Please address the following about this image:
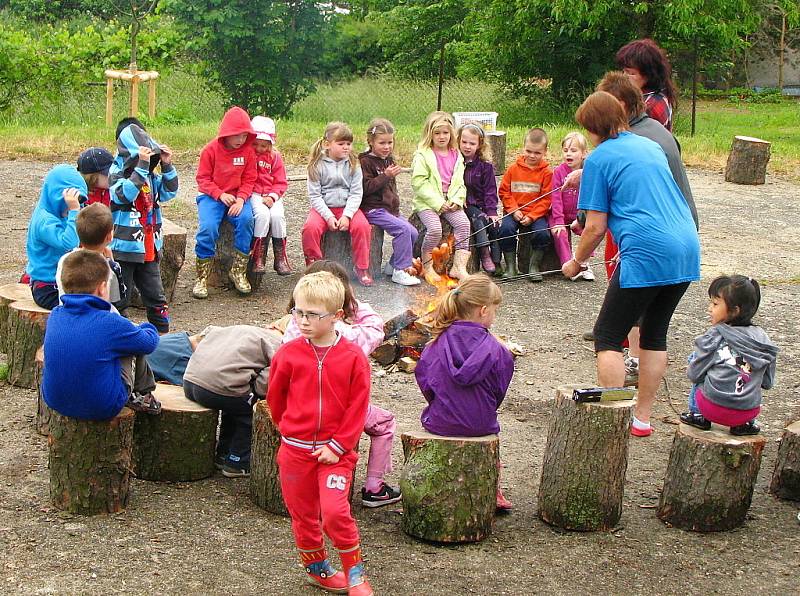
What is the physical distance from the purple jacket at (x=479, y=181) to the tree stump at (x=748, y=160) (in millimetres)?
5702

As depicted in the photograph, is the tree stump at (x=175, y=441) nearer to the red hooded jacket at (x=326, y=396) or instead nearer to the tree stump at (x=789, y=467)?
the red hooded jacket at (x=326, y=396)

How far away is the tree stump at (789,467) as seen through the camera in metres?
4.96

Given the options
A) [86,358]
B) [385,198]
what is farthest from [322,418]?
[385,198]

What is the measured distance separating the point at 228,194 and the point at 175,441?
137 inches

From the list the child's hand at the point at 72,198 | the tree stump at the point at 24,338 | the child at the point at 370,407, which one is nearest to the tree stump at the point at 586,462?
the child at the point at 370,407

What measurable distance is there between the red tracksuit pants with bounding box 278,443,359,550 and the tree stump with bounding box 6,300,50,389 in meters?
2.46

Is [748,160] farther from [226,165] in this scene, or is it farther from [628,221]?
[628,221]

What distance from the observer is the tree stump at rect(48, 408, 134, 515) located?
175 inches

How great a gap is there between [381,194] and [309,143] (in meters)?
5.94

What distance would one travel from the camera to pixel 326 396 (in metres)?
3.90

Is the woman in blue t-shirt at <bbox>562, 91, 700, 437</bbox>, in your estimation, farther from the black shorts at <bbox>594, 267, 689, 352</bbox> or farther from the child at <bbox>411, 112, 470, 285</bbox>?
the child at <bbox>411, 112, 470, 285</bbox>

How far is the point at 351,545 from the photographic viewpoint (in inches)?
155

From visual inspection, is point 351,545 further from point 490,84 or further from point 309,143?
point 490,84

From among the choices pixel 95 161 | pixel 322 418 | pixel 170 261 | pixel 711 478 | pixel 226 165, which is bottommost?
pixel 711 478
